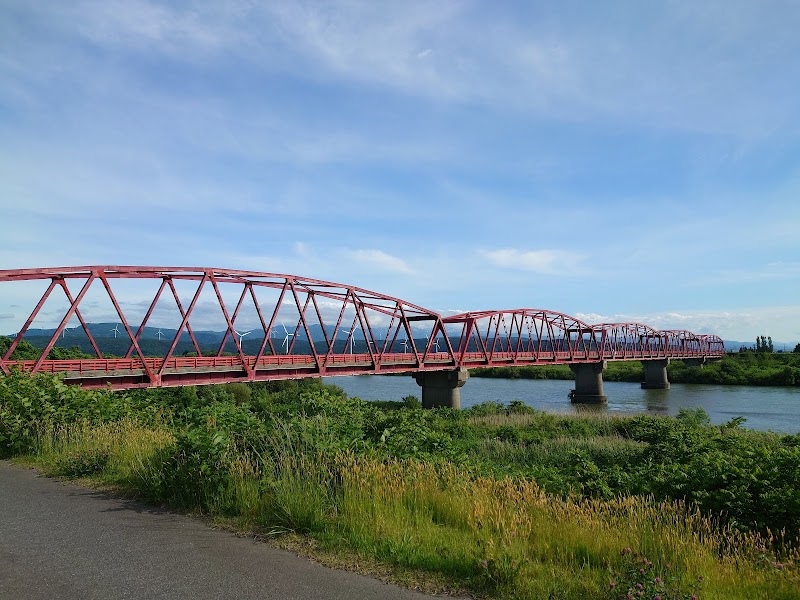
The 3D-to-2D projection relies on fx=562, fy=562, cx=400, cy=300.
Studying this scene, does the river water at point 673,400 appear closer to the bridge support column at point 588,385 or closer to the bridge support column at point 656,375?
the bridge support column at point 588,385

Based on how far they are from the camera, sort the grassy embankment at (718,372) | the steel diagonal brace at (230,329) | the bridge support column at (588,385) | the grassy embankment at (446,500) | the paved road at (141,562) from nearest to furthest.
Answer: the paved road at (141,562)
the grassy embankment at (446,500)
the steel diagonal brace at (230,329)
the bridge support column at (588,385)
the grassy embankment at (718,372)

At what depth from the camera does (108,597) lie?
555cm

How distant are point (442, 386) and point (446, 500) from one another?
4799 cm

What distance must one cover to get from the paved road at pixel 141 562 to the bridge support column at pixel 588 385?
226ft

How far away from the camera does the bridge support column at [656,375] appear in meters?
93.9

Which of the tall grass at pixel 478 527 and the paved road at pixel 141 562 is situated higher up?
the tall grass at pixel 478 527

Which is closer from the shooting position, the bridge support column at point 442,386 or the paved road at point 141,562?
the paved road at point 141,562

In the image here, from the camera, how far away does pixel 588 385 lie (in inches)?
2933

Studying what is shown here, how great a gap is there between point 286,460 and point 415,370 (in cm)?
4447

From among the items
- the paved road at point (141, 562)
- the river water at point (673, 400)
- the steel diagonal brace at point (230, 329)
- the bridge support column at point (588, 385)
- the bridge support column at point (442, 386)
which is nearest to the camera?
the paved road at point (141, 562)

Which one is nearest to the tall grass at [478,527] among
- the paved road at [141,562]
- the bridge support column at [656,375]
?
the paved road at [141,562]

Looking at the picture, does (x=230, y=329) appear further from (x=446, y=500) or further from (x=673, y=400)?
(x=673, y=400)

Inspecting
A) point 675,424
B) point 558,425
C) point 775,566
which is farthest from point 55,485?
point 558,425

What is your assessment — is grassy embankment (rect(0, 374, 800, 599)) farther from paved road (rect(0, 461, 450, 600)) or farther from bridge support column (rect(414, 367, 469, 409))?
bridge support column (rect(414, 367, 469, 409))
